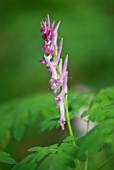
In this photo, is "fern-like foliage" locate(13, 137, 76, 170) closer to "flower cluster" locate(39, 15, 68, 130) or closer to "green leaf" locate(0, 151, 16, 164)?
"green leaf" locate(0, 151, 16, 164)

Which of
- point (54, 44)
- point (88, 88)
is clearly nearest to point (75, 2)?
point (88, 88)

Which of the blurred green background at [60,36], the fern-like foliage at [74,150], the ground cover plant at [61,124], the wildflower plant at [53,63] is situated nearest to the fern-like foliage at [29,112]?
the ground cover plant at [61,124]

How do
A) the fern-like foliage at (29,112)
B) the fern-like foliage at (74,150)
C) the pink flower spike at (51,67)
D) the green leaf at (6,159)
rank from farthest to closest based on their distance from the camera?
the fern-like foliage at (29,112) → the pink flower spike at (51,67) → the green leaf at (6,159) → the fern-like foliage at (74,150)

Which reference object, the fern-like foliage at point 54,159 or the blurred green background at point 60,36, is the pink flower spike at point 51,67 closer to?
the fern-like foliage at point 54,159

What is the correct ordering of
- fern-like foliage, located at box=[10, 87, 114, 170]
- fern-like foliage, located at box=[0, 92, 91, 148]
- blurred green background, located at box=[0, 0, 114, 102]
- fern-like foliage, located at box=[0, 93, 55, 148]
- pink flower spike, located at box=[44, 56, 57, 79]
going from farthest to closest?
blurred green background, located at box=[0, 0, 114, 102]
fern-like foliage, located at box=[0, 93, 55, 148]
fern-like foliage, located at box=[0, 92, 91, 148]
pink flower spike, located at box=[44, 56, 57, 79]
fern-like foliage, located at box=[10, 87, 114, 170]

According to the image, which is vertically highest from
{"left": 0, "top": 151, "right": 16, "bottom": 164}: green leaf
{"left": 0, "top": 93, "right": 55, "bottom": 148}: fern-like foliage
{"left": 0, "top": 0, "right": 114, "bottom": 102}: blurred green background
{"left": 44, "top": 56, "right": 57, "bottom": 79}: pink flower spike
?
{"left": 0, "top": 0, "right": 114, "bottom": 102}: blurred green background

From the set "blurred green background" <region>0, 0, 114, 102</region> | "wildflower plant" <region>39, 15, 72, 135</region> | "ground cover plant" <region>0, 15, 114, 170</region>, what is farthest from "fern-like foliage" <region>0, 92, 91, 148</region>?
"blurred green background" <region>0, 0, 114, 102</region>

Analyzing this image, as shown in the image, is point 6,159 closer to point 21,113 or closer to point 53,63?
point 53,63

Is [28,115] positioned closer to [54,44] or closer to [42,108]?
[42,108]

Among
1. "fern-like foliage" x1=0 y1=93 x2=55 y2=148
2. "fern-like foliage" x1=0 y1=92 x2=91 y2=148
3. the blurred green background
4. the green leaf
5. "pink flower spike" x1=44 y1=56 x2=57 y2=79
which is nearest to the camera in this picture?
the green leaf
